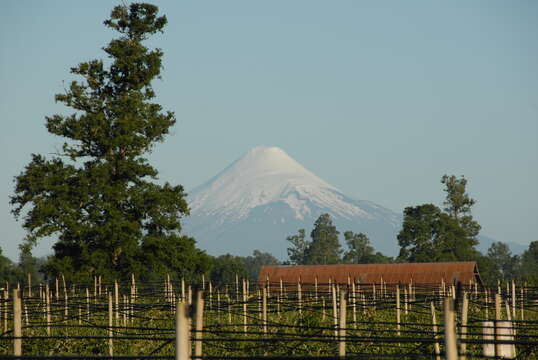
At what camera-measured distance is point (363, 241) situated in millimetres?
128875

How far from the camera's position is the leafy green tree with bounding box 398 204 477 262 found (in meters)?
81.9

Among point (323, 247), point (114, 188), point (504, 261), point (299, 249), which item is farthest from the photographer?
point (504, 261)

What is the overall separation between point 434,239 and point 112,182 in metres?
43.7

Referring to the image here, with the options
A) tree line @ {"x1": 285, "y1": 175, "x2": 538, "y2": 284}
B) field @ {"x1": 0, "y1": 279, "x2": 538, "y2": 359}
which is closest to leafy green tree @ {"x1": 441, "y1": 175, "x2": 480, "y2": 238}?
tree line @ {"x1": 285, "y1": 175, "x2": 538, "y2": 284}

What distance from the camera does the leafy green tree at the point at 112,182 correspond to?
45.1m

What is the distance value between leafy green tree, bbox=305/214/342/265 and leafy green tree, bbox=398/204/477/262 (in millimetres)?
38067

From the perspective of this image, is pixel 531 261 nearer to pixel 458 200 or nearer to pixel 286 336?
pixel 458 200

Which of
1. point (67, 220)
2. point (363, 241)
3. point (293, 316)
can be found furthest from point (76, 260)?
point (363, 241)

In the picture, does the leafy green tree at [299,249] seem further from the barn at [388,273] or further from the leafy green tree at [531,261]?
the barn at [388,273]

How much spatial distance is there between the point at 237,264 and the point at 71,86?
57.6 m

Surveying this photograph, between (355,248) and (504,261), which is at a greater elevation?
(355,248)

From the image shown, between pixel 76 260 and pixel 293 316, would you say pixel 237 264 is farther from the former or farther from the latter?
pixel 293 316

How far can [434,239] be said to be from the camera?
3273 inches

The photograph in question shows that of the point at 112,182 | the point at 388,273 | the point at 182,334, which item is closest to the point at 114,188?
the point at 112,182
